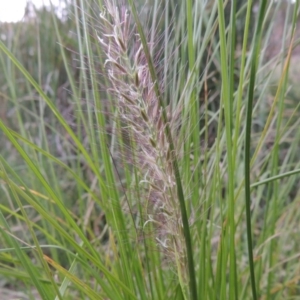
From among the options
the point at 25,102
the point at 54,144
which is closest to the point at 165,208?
the point at 54,144

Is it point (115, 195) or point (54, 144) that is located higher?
point (115, 195)

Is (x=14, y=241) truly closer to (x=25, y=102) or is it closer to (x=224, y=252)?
(x=224, y=252)

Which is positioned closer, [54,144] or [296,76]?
[54,144]

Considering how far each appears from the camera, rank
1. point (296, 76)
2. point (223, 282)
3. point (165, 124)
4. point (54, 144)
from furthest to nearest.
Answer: point (296, 76) → point (54, 144) → point (223, 282) → point (165, 124)

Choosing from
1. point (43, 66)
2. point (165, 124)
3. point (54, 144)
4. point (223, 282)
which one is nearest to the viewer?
point (165, 124)

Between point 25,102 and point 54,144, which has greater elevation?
point 25,102

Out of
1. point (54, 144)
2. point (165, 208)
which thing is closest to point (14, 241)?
point (165, 208)

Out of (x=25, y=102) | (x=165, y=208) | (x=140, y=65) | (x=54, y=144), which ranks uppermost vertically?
(x=140, y=65)

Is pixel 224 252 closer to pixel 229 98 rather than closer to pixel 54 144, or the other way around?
pixel 229 98

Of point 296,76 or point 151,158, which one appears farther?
point 296,76
